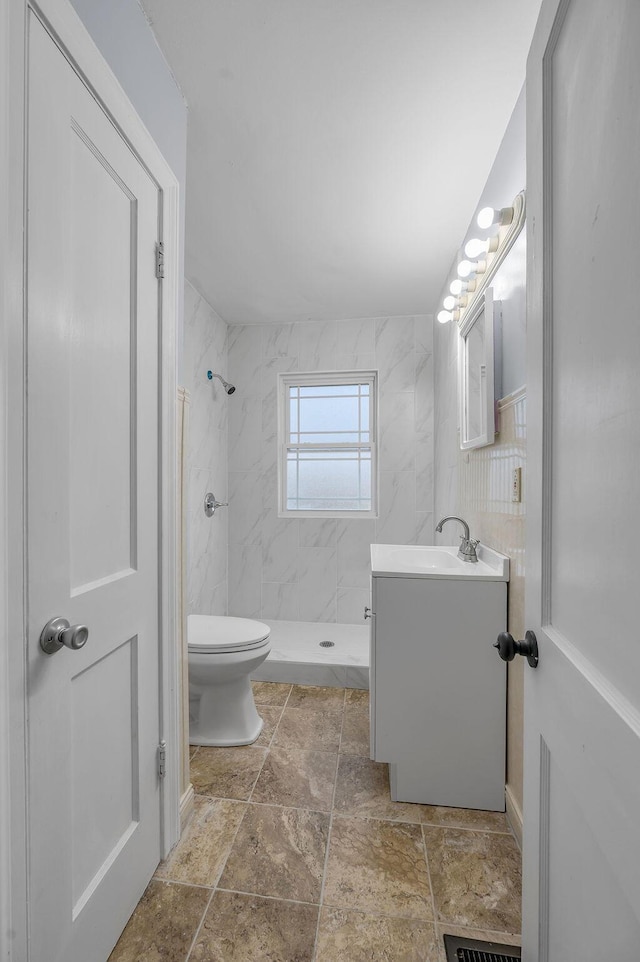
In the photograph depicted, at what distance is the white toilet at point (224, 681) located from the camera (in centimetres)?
185

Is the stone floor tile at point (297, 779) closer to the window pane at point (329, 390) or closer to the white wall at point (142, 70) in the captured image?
the white wall at point (142, 70)

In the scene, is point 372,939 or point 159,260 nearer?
point 372,939

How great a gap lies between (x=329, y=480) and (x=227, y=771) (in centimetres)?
211

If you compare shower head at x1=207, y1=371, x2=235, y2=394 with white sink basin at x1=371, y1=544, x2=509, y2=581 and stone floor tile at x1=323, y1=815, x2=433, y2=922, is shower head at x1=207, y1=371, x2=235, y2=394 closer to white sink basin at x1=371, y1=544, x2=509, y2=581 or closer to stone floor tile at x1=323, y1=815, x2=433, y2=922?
white sink basin at x1=371, y1=544, x2=509, y2=581

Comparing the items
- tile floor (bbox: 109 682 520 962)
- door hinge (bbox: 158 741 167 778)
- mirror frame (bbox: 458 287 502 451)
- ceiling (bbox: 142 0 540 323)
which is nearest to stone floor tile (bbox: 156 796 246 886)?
tile floor (bbox: 109 682 520 962)

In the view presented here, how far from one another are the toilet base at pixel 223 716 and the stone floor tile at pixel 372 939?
878 millimetres

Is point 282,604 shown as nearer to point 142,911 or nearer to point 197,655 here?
point 197,655

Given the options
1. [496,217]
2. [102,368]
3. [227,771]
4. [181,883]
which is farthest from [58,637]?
[496,217]

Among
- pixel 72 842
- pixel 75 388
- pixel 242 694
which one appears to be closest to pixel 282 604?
pixel 242 694

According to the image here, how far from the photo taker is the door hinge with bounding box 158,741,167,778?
4.12 ft

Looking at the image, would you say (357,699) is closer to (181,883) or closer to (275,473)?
(181,883)

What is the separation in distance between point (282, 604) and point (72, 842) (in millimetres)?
2480

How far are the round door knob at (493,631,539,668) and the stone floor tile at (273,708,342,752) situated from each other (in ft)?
4.70

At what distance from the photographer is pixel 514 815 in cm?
145
